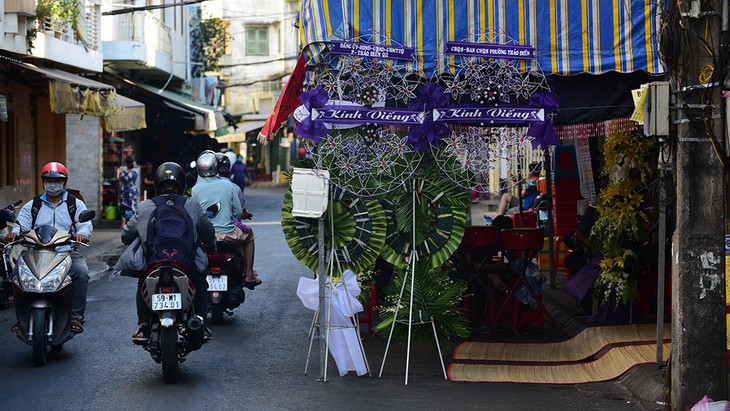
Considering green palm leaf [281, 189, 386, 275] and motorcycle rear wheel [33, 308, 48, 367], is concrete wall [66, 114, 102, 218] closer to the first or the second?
motorcycle rear wheel [33, 308, 48, 367]

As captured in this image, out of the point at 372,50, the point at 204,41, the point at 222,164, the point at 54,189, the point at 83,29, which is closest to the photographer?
the point at 372,50

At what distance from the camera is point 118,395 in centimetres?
805

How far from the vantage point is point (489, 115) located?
28.8 feet

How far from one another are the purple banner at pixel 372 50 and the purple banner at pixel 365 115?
0.44 m

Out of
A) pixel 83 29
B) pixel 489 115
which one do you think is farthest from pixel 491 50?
pixel 83 29

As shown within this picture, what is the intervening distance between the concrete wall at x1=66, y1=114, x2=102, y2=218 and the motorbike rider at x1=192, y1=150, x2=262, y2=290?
14.9 m

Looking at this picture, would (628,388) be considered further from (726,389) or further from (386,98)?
(386,98)

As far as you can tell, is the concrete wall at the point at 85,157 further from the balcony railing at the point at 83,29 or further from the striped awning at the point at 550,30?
the striped awning at the point at 550,30

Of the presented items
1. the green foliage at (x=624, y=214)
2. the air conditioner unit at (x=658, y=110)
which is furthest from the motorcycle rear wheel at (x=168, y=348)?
the green foliage at (x=624, y=214)

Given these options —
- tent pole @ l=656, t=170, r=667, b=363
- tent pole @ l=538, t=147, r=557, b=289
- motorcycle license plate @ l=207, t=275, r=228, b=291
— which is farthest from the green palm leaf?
tent pole @ l=538, t=147, r=557, b=289

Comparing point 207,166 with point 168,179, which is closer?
point 168,179

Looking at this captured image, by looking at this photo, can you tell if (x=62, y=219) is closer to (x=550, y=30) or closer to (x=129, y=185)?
(x=550, y=30)

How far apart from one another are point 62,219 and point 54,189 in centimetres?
29

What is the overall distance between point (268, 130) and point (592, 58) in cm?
290
